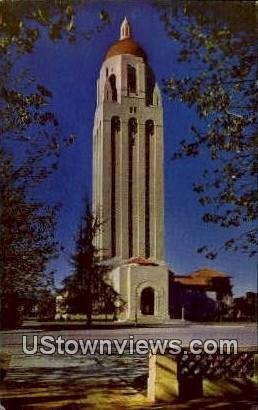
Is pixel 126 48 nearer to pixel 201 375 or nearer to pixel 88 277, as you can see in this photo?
pixel 88 277

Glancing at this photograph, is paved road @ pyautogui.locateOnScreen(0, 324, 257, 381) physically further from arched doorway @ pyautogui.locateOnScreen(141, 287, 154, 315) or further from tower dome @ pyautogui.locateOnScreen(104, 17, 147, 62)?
tower dome @ pyautogui.locateOnScreen(104, 17, 147, 62)

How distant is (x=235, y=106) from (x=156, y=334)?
1.27m

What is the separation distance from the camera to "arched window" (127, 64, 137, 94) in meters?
3.26

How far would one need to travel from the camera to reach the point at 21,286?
350 centimetres

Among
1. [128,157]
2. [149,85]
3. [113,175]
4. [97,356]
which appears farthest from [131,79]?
[97,356]

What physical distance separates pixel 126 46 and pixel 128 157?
1.88 ft

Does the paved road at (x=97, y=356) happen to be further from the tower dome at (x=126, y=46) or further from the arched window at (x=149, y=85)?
the tower dome at (x=126, y=46)

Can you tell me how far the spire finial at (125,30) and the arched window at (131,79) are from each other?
6.2 inches

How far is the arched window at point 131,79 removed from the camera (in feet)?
10.7

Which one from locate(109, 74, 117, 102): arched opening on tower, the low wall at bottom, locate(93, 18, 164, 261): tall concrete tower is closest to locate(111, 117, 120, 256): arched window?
locate(93, 18, 164, 261): tall concrete tower

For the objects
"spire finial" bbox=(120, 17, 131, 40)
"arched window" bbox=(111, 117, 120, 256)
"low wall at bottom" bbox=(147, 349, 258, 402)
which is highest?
"spire finial" bbox=(120, 17, 131, 40)

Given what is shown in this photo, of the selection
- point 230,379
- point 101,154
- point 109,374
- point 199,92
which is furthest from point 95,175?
point 230,379

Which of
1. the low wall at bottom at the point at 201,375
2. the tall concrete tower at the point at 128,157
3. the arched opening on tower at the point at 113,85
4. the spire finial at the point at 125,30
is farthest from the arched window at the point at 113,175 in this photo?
the low wall at bottom at the point at 201,375

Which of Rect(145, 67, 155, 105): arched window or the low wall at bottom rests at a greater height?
Rect(145, 67, 155, 105): arched window
